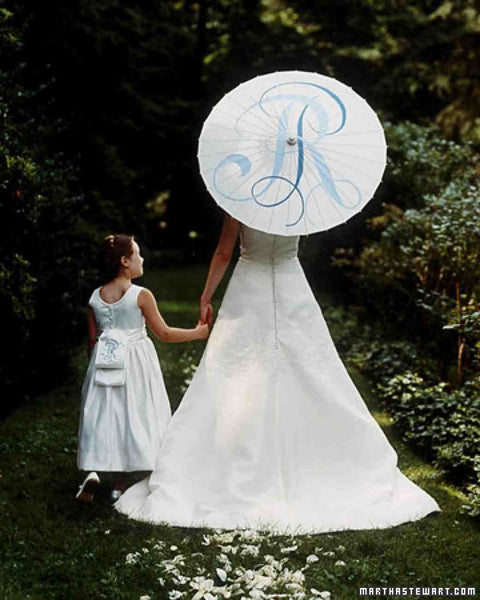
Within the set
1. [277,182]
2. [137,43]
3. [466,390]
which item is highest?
[137,43]

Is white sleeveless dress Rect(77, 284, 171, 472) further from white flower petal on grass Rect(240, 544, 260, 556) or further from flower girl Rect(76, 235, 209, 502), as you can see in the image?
white flower petal on grass Rect(240, 544, 260, 556)

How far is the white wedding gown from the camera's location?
478cm

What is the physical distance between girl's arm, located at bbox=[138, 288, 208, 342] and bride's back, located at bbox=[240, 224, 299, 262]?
509 millimetres

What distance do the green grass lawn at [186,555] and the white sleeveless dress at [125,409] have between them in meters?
0.30

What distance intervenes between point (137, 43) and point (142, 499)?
8915 mm

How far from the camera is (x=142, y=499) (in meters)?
4.85

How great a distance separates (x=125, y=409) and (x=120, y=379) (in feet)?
0.60

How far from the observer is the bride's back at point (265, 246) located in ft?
16.3

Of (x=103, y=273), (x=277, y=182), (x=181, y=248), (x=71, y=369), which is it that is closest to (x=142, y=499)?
(x=103, y=273)

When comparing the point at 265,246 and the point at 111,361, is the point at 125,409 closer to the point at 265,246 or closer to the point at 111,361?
the point at 111,361

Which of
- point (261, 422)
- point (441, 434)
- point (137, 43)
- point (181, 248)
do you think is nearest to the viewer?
point (261, 422)

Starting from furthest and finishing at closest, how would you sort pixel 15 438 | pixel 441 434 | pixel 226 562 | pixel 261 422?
pixel 15 438
pixel 441 434
pixel 261 422
pixel 226 562

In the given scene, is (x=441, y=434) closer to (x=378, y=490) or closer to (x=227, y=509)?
(x=378, y=490)

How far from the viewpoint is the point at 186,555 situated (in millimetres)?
4160
